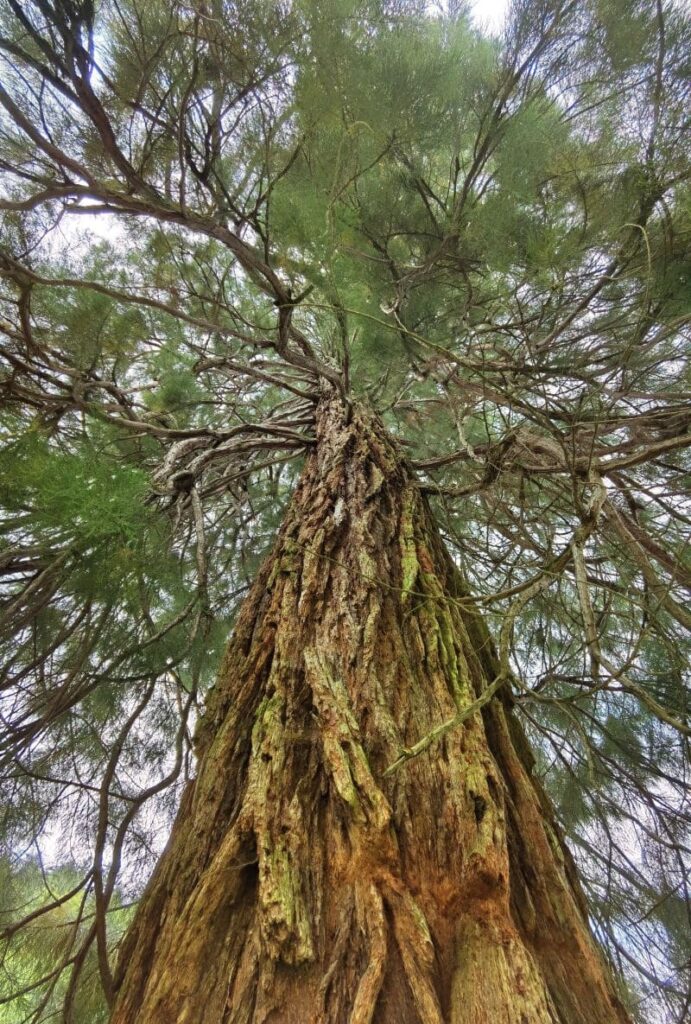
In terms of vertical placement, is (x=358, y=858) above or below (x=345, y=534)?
below

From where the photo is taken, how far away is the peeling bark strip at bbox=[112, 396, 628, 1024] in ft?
2.34

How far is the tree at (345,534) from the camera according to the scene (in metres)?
0.81

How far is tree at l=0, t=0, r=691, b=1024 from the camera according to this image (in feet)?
2.67

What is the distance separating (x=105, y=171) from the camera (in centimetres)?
205

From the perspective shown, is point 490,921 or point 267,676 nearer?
point 490,921

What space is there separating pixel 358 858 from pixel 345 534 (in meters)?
0.81

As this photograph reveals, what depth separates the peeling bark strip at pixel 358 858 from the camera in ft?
2.34

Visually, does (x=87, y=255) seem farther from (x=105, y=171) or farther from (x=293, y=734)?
(x=293, y=734)

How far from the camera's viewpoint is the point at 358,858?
2.68 feet

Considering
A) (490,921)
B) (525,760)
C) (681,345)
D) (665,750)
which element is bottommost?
(490,921)

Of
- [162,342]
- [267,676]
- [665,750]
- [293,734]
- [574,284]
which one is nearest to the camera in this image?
[293,734]

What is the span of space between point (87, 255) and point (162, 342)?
51 centimetres

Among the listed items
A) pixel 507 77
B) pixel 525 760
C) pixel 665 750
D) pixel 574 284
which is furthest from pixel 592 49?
pixel 665 750

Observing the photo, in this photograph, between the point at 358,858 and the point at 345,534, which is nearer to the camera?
the point at 358,858
